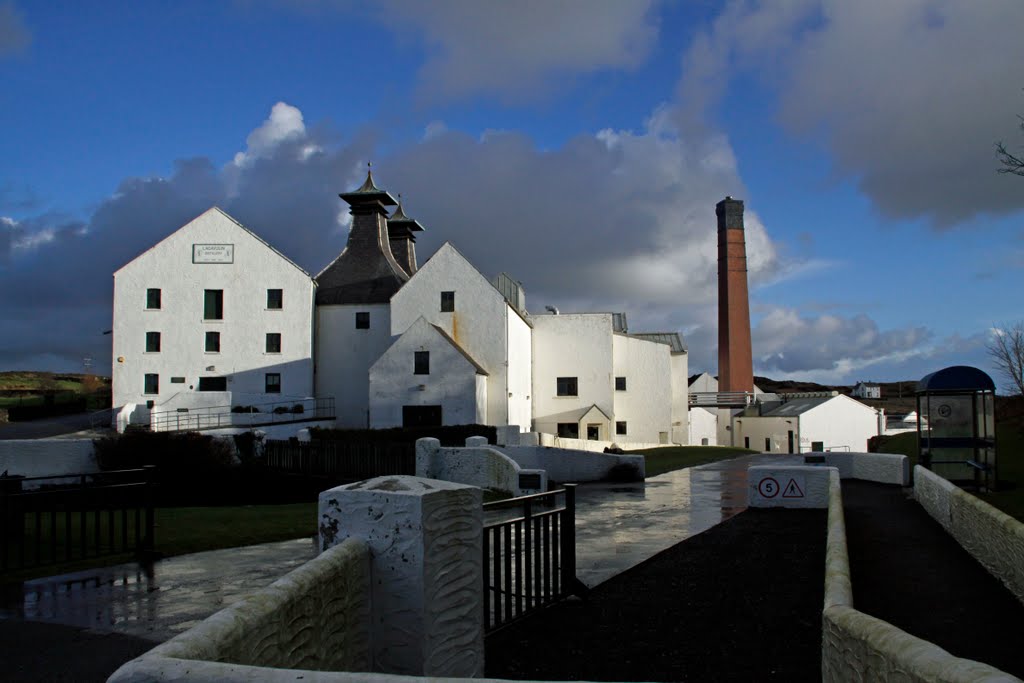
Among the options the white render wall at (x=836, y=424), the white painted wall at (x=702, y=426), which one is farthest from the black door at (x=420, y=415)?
the white render wall at (x=836, y=424)

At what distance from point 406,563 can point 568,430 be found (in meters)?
46.5

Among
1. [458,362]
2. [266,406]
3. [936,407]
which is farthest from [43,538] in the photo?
[266,406]

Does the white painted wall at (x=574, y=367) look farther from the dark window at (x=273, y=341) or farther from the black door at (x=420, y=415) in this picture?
the dark window at (x=273, y=341)

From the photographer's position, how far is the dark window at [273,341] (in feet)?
156

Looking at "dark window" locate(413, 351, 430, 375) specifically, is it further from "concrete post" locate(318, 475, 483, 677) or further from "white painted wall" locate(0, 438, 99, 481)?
"concrete post" locate(318, 475, 483, 677)

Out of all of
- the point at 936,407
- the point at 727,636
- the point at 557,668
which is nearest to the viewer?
the point at 557,668

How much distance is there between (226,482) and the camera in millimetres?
28219

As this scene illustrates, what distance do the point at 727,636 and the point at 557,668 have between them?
1.93 m

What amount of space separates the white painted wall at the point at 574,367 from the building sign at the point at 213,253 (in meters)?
19.0

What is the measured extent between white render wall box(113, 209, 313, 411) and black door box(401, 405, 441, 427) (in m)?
7.45

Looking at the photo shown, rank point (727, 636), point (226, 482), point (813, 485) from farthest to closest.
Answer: point (226, 482) < point (813, 485) < point (727, 636)

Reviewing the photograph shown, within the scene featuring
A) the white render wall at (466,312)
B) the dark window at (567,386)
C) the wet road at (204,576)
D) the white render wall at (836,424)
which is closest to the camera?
the wet road at (204,576)

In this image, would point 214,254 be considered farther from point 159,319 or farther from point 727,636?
point 727,636

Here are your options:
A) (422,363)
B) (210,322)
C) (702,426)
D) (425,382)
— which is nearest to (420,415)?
(425,382)
